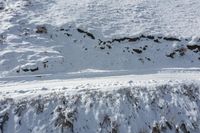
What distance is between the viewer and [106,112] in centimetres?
1130

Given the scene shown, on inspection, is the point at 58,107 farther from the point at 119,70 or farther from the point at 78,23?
the point at 78,23

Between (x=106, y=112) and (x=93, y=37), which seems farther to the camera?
(x=93, y=37)

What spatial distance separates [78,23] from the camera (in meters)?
16.0

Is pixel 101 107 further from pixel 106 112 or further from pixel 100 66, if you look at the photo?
pixel 100 66

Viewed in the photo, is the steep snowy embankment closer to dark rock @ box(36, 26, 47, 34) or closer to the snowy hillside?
the snowy hillside

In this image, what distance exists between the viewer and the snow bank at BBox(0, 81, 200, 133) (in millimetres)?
10883

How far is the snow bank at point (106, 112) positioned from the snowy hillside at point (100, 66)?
0.11 feet

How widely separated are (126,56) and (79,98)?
4.10 meters

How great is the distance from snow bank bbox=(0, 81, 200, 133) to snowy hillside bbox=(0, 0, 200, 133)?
0.03 m

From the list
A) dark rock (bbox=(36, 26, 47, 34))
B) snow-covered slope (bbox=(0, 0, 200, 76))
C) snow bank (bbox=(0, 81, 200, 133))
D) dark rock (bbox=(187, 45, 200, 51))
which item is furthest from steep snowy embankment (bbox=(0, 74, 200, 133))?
dark rock (bbox=(36, 26, 47, 34))

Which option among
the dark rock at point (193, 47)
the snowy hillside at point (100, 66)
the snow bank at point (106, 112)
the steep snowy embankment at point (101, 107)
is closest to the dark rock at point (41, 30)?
the snowy hillside at point (100, 66)

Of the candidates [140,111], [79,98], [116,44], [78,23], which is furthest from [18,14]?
[140,111]

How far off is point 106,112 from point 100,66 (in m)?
3.39

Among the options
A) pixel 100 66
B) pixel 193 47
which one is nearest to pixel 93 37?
pixel 100 66
